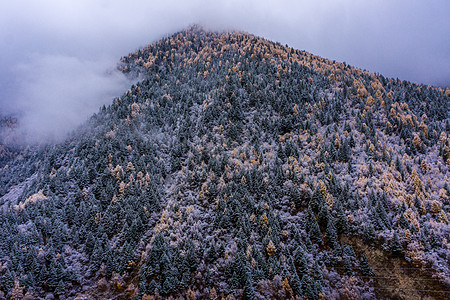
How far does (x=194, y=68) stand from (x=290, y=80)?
6534cm

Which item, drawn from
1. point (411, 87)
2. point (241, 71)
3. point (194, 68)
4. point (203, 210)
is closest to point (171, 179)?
point (203, 210)

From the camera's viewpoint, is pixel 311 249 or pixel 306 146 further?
pixel 306 146

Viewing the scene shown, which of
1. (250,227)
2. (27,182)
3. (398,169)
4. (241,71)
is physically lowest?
(250,227)

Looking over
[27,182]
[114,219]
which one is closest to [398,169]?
[114,219]

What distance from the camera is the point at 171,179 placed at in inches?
3809

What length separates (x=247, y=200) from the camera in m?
77.9

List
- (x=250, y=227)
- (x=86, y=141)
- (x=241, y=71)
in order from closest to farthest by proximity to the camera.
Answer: (x=250, y=227)
(x=86, y=141)
(x=241, y=71)

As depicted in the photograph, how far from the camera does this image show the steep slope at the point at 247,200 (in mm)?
60094

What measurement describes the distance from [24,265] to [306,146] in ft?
315

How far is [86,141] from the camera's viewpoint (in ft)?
376

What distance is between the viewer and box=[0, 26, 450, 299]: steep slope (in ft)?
197

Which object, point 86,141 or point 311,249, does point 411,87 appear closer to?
point 311,249

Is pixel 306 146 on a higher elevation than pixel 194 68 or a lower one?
lower

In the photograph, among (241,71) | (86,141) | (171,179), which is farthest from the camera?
(241,71)
